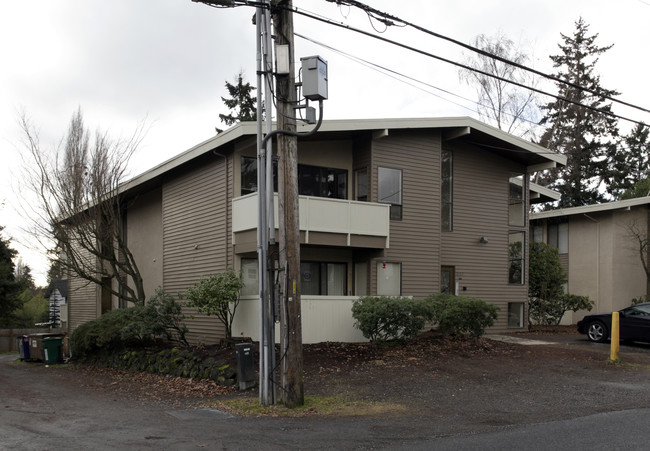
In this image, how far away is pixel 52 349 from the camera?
1977 centimetres

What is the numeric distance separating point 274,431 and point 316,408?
1.59 meters

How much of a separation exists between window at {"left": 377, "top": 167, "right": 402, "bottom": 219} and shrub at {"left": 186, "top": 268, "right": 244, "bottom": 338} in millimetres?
5134

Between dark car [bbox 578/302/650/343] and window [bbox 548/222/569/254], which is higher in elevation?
window [bbox 548/222/569/254]

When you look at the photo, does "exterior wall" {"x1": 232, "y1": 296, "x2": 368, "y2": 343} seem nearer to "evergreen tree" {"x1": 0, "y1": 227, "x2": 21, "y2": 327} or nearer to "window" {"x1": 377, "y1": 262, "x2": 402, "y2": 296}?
"window" {"x1": 377, "y1": 262, "x2": 402, "y2": 296}

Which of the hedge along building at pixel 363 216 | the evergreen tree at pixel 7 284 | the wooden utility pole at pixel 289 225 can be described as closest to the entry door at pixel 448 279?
the hedge along building at pixel 363 216

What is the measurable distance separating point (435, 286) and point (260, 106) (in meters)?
11.1

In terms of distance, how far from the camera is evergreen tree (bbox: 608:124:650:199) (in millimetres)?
45750

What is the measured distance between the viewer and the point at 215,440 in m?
8.13

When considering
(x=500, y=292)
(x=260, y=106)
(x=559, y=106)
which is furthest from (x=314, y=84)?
(x=559, y=106)

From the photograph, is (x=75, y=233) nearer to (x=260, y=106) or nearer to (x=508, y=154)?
(x=260, y=106)

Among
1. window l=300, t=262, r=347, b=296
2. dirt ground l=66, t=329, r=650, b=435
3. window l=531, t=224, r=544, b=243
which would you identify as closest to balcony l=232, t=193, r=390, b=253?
window l=300, t=262, r=347, b=296

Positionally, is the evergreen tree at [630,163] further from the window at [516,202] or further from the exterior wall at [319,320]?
the exterior wall at [319,320]

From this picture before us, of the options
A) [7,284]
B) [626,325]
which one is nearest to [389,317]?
[626,325]

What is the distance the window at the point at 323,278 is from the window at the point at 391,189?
7.61ft
